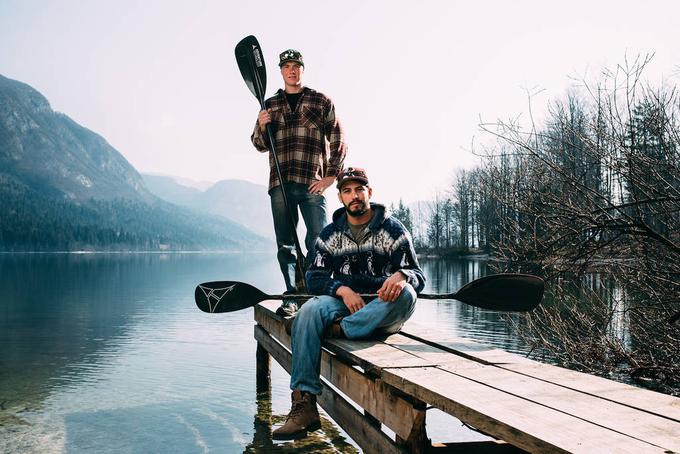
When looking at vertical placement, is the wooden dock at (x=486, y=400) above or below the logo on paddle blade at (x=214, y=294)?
below

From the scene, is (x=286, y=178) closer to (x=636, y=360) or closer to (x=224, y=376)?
(x=636, y=360)

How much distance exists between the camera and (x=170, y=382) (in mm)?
11430

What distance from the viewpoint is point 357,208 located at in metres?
5.10

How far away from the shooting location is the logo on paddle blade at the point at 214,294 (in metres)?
5.66

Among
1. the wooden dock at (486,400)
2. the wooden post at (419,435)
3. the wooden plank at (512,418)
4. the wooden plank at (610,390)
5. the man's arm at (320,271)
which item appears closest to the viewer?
the wooden plank at (512,418)

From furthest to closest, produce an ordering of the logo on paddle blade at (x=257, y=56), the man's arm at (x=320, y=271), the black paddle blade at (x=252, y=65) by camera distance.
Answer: the logo on paddle blade at (x=257, y=56), the black paddle blade at (x=252, y=65), the man's arm at (x=320, y=271)

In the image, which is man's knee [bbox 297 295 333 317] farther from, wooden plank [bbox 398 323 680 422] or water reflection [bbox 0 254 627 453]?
water reflection [bbox 0 254 627 453]

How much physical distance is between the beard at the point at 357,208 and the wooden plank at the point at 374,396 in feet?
3.81

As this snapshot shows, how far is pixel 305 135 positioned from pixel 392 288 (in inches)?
130

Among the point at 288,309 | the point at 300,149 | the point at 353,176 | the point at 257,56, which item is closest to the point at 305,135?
the point at 300,149

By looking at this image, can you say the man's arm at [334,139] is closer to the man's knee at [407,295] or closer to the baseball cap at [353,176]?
the baseball cap at [353,176]

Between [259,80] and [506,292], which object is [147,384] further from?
[506,292]

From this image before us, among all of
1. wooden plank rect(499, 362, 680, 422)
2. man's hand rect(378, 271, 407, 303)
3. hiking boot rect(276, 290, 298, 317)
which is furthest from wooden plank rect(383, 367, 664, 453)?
hiking boot rect(276, 290, 298, 317)

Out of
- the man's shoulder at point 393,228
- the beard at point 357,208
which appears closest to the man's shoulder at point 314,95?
the beard at point 357,208
